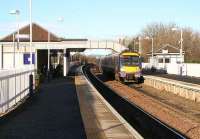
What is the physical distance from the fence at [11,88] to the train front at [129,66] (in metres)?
23.6

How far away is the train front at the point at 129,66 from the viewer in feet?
169

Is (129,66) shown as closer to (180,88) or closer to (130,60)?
(130,60)

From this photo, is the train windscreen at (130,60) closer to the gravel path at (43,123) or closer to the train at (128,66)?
the train at (128,66)

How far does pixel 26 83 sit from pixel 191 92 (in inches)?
444

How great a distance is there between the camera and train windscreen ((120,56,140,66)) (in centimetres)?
5153

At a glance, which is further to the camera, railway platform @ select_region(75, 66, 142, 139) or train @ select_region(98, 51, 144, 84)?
train @ select_region(98, 51, 144, 84)

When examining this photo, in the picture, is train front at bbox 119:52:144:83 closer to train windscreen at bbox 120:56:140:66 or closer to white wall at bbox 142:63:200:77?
train windscreen at bbox 120:56:140:66

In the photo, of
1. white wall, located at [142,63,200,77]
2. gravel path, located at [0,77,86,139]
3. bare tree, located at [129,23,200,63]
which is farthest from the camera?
bare tree, located at [129,23,200,63]

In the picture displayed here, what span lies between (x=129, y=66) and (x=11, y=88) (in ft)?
103

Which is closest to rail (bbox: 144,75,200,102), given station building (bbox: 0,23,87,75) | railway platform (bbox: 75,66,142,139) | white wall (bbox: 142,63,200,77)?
railway platform (bbox: 75,66,142,139)

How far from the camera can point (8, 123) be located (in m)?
16.0

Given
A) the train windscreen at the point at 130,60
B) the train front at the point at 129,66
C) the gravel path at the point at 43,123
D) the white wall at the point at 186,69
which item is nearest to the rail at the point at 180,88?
the train front at the point at 129,66

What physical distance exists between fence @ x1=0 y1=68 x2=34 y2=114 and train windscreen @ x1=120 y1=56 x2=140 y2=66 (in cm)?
2378

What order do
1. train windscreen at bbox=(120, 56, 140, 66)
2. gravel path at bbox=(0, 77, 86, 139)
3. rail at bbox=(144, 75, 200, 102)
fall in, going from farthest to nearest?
train windscreen at bbox=(120, 56, 140, 66)
rail at bbox=(144, 75, 200, 102)
gravel path at bbox=(0, 77, 86, 139)
